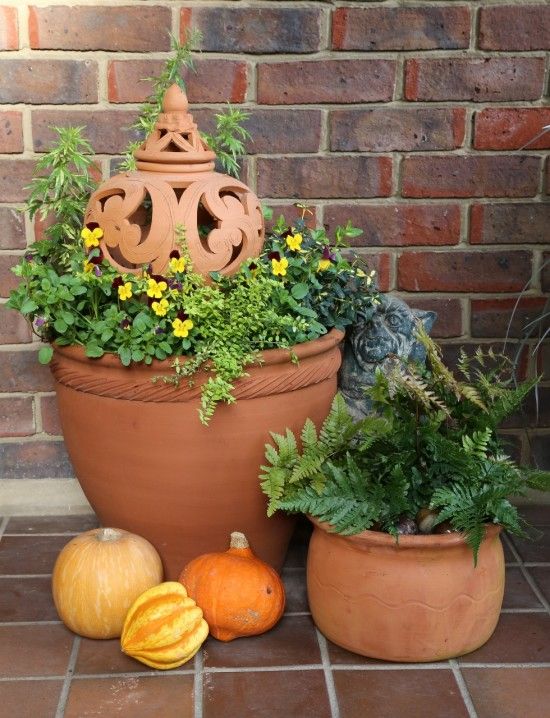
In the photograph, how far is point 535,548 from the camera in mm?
2650

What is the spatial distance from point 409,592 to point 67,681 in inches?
29.5

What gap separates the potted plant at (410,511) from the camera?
2059 mm

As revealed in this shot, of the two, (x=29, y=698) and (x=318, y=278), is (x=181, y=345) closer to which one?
(x=318, y=278)

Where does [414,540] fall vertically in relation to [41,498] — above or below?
above

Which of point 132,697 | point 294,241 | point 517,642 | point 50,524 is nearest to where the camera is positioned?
point 132,697

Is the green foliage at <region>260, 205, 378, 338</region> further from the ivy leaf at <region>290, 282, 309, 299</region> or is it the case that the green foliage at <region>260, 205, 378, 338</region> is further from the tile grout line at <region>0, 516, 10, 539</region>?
the tile grout line at <region>0, 516, 10, 539</region>

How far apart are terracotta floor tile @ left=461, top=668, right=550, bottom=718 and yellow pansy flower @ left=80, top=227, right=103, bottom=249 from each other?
1.27 metres

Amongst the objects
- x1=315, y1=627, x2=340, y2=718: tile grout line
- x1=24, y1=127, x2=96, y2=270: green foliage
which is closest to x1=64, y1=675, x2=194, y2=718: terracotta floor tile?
x1=315, y1=627, x2=340, y2=718: tile grout line

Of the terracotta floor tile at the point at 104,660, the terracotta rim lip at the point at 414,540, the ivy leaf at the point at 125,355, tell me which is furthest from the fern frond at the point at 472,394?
the terracotta floor tile at the point at 104,660

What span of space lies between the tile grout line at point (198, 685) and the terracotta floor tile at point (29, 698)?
283 mm

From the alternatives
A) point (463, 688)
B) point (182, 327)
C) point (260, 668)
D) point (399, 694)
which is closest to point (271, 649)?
point (260, 668)

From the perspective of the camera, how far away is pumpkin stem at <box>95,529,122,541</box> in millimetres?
2250

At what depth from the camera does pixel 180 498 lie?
229cm

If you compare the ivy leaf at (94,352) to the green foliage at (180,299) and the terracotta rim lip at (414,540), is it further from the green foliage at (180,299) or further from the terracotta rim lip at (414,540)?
the terracotta rim lip at (414,540)
